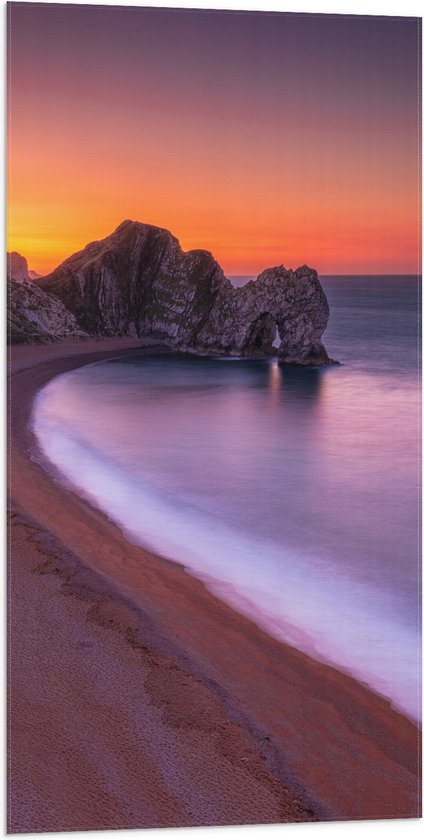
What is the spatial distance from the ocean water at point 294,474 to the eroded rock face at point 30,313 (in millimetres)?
546

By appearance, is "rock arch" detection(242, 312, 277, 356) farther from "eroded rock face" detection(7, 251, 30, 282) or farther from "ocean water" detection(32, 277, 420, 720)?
"eroded rock face" detection(7, 251, 30, 282)

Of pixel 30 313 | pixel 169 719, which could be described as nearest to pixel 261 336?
pixel 30 313

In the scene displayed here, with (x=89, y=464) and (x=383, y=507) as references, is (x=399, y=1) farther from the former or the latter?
(x=89, y=464)

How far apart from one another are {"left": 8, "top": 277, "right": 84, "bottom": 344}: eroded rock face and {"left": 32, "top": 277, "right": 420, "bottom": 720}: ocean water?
21.5 inches

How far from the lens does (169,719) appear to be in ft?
13.7

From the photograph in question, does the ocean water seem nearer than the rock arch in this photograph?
Yes

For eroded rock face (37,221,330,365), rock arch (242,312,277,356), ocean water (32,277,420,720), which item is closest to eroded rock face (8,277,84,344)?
eroded rock face (37,221,330,365)

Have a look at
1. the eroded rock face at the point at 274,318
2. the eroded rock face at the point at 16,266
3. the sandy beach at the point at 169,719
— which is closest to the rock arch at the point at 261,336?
the eroded rock face at the point at 274,318

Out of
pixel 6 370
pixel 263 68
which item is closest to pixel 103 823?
pixel 6 370

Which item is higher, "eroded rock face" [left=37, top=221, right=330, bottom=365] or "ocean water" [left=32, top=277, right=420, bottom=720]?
"eroded rock face" [left=37, top=221, right=330, bottom=365]

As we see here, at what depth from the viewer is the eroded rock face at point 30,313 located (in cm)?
507

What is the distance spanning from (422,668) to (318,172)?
3131 millimetres

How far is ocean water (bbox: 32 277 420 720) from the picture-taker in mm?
5406

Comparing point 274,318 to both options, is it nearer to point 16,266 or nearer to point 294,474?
point 294,474
